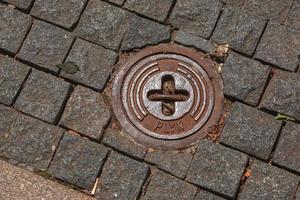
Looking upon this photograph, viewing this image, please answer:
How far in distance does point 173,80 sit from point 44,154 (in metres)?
1.01

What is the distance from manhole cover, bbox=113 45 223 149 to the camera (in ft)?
11.4

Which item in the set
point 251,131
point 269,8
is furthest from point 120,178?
point 269,8

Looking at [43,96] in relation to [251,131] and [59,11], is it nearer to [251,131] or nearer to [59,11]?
[59,11]

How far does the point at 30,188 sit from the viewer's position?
3.30 m

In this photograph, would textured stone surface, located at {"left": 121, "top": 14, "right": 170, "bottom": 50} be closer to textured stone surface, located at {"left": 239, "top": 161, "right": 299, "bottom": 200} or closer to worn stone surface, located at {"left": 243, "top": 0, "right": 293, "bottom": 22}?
worn stone surface, located at {"left": 243, "top": 0, "right": 293, "bottom": 22}

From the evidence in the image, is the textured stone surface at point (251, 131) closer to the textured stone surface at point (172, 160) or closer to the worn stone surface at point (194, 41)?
the textured stone surface at point (172, 160)

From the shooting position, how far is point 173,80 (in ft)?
11.8

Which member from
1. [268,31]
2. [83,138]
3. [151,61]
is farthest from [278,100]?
[83,138]

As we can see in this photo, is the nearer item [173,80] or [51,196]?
[51,196]

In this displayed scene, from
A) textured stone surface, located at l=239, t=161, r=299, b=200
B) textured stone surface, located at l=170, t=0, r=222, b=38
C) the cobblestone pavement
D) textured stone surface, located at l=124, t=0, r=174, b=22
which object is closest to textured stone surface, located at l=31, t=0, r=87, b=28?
the cobblestone pavement

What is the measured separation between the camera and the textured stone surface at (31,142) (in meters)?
3.37

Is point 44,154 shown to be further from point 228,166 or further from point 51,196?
point 228,166

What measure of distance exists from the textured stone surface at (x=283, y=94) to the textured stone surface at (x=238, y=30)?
0.28 m

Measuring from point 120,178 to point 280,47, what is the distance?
1453 millimetres
